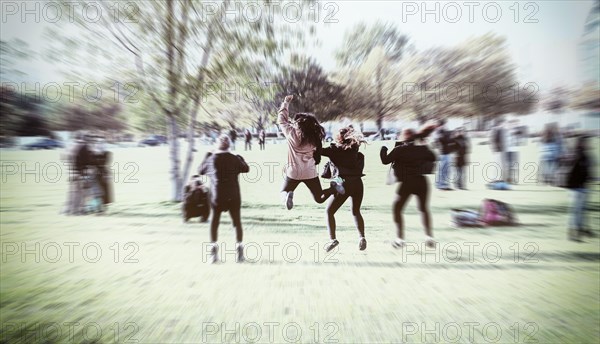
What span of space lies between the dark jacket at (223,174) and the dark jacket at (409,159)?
122 cm

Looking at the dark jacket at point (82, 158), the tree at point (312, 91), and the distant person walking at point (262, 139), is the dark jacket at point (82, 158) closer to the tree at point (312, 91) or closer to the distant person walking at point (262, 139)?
the distant person walking at point (262, 139)

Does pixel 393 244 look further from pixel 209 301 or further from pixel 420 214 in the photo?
pixel 209 301

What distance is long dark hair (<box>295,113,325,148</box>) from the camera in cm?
312

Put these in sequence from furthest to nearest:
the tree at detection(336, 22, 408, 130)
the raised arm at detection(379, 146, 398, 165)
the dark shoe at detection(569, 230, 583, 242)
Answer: the dark shoe at detection(569, 230, 583, 242) < the tree at detection(336, 22, 408, 130) < the raised arm at detection(379, 146, 398, 165)

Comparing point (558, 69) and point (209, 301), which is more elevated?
point (558, 69)

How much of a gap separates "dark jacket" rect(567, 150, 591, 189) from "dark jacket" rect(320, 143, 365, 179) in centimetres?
188

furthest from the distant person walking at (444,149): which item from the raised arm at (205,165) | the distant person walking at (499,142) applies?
the raised arm at (205,165)

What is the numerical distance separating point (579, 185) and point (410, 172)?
1.55m

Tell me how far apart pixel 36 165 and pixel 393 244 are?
3.21 metres

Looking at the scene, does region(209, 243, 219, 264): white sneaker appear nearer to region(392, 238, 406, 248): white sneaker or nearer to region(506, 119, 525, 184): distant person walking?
region(392, 238, 406, 248): white sneaker

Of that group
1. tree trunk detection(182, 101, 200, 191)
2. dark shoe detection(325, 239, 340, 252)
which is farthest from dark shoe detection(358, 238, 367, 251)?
tree trunk detection(182, 101, 200, 191)

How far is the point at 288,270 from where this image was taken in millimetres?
3203

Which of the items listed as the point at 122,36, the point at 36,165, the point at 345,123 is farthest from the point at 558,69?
the point at 36,165

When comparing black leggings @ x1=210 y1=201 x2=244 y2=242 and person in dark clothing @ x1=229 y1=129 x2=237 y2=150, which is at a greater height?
person in dark clothing @ x1=229 y1=129 x2=237 y2=150
